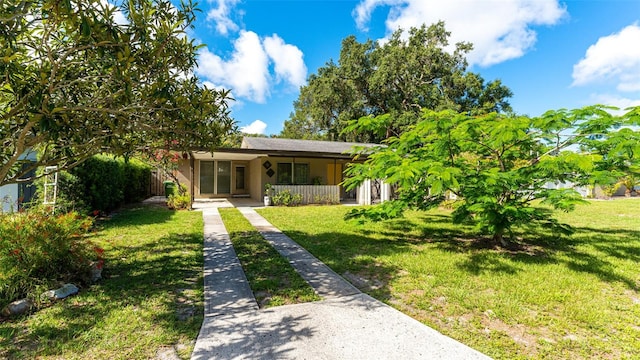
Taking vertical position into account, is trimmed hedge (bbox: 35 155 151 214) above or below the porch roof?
below

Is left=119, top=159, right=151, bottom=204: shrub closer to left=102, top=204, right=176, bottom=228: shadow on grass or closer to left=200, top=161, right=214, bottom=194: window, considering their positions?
left=102, top=204, right=176, bottom=228: shadow on grass

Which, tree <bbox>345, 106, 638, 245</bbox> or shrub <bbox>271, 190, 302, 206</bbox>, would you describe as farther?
shrub <bbox>271, 190, 302, 206</bbox>

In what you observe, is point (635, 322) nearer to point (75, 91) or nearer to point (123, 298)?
point (123, 298)

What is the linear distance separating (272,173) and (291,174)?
1.21 meters

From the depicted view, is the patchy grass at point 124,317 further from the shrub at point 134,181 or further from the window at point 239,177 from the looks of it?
the window at point 239,177

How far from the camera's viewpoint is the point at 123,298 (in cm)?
376

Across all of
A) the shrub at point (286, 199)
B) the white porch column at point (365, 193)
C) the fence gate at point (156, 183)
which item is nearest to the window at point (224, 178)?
the fence gate at point (156, 183)

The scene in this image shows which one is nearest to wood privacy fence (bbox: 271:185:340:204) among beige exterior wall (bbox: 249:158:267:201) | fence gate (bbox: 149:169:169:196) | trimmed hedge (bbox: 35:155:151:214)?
beige exterior wall (bbox: 249:158:267:201)

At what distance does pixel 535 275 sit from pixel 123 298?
6375 millimetres

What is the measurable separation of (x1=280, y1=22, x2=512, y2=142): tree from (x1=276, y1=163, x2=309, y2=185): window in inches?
479

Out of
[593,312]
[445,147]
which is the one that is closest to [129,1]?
[445,147]

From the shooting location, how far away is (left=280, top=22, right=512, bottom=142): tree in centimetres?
→ 2752

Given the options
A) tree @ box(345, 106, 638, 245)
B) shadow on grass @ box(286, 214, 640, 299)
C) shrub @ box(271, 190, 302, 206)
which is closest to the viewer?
shadow on grass @ box(286, 214, 640, 299)

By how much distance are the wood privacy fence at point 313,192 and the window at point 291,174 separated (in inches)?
67.4
